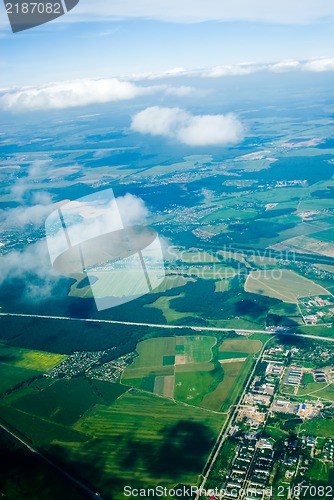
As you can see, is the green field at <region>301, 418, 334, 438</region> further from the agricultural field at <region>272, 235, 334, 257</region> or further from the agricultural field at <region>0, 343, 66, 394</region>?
the agricultural field at <region>272, 235, 334, 257</region>

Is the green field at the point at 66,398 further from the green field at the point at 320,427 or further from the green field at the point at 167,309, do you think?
the green field at the point at 320,427

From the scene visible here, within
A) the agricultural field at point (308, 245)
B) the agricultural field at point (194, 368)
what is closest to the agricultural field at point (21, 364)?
the agricultural field at point (194, 368)

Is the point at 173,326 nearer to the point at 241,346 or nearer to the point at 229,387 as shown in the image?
the point at 241,346

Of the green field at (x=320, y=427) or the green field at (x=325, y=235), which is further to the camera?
the green field at (x=325, y=235)

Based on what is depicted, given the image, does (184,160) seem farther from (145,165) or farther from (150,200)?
(150,200)

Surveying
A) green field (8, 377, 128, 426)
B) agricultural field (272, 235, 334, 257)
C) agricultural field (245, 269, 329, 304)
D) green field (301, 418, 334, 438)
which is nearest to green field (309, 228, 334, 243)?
agricultural field (272, 235, 334, 257)

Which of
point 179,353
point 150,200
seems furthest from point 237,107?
point 179,353
